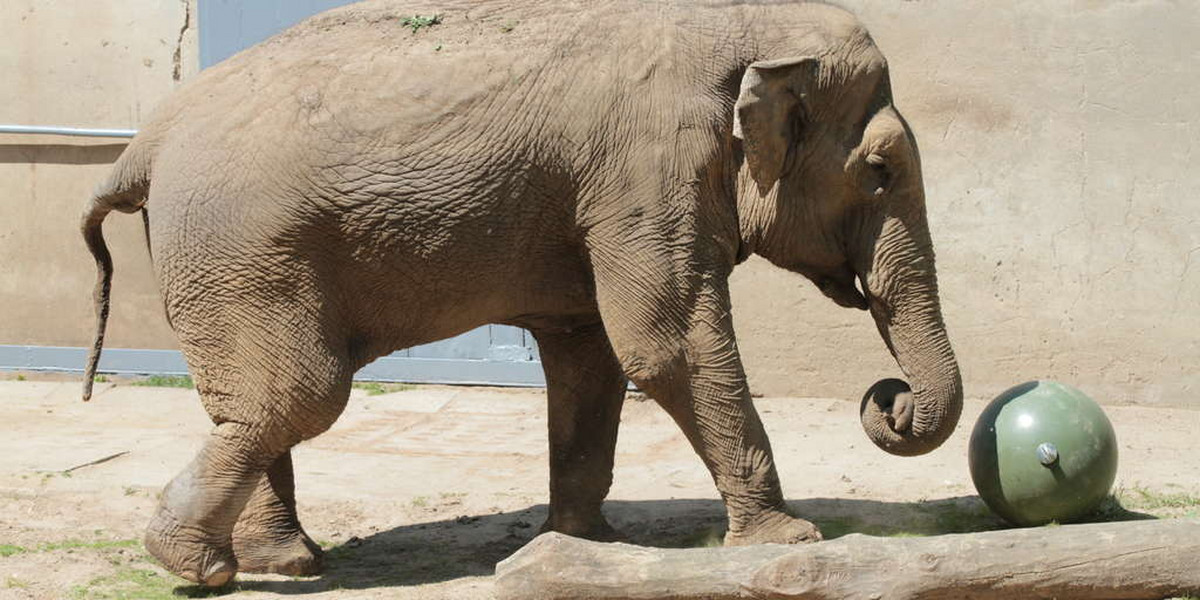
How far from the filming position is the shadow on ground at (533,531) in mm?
5859

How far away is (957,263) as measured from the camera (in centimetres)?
923

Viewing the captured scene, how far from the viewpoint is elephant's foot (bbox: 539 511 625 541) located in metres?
6.21

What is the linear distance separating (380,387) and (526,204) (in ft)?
17.3

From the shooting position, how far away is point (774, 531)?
5348mm

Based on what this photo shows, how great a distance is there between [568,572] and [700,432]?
3.02ft

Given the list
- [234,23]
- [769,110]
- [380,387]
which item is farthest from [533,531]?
[234,23]

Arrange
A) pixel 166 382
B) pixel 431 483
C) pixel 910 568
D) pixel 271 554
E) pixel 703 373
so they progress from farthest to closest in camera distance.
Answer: pixel 166 382
pixel 431 483
pixel 271 554
pixel 703 373
pixel 910 568

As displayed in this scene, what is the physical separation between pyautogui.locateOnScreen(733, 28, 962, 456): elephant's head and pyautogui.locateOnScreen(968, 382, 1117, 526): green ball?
42 cm

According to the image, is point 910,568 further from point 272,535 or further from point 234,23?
point 234,23

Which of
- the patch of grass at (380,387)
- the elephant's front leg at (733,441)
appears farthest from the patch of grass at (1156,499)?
the patch of grass at (380,387)

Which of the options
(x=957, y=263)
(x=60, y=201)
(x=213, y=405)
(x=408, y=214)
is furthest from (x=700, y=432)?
(x=60, y=201)

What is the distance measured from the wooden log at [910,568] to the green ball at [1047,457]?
96 centimetres

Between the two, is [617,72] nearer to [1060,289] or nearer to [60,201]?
[1060,289]

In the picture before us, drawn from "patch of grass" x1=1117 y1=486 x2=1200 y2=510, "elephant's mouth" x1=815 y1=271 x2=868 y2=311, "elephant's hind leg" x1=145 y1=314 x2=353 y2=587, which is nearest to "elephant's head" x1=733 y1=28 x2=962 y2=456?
"elephant's mouth" x1=815 y1=271 x2=868 y2=311
